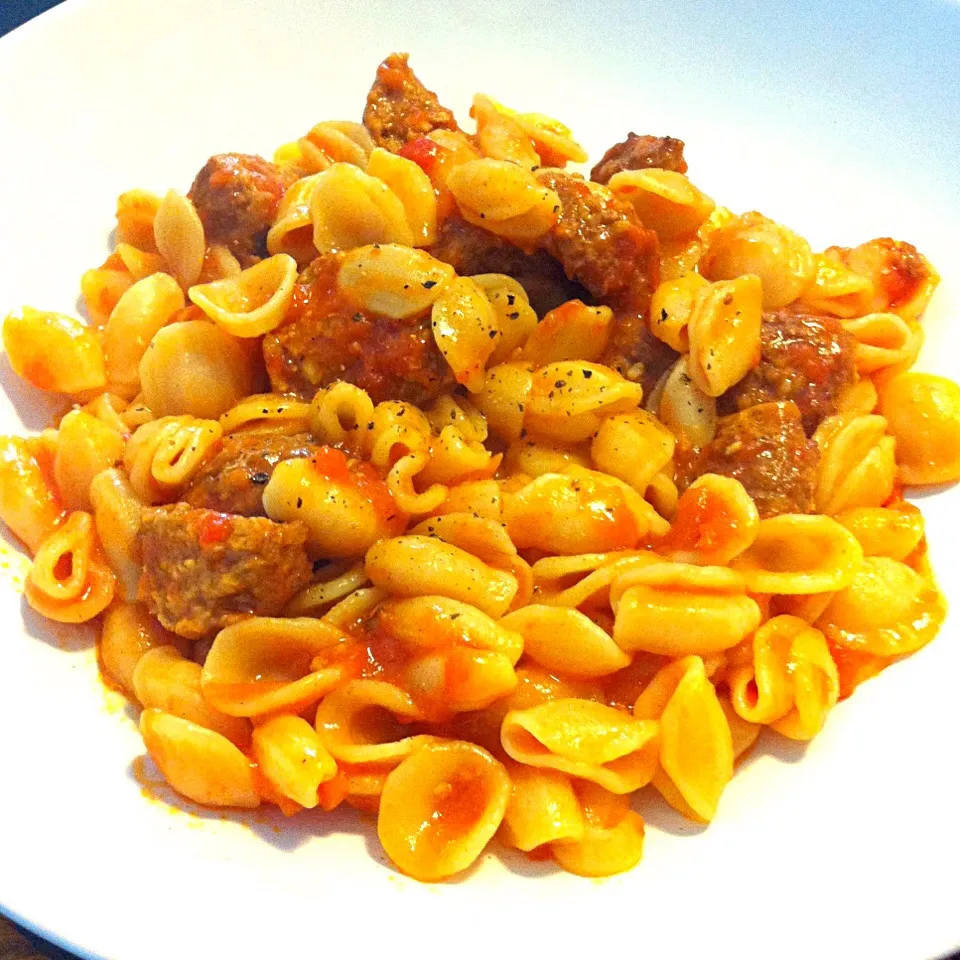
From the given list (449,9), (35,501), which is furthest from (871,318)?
(35,501)

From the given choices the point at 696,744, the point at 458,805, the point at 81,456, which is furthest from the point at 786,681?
the point at 81,456

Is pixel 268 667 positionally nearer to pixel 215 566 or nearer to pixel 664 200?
pixel 215 566

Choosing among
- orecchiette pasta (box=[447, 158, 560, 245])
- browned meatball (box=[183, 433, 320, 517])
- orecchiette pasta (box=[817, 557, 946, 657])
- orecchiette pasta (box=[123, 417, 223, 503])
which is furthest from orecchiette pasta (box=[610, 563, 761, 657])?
orecchiette pasta (box=[123, 417, 223, 503])

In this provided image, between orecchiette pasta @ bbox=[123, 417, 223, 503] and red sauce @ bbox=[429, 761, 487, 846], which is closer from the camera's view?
red sauce @ bbox=[429, 761, 487, 846]

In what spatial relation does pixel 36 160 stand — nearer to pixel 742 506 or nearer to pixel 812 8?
pixel 742 506

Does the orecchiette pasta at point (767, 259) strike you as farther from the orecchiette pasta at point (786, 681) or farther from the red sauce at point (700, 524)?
the orecchiette pasta at point (786, 681)

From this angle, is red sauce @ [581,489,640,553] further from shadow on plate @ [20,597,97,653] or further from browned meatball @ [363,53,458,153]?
browned meatball @ [363,53,458,153]

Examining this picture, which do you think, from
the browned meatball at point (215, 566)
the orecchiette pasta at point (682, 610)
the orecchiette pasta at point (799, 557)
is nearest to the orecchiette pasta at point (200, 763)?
the browned meatball at point (215, 566)
